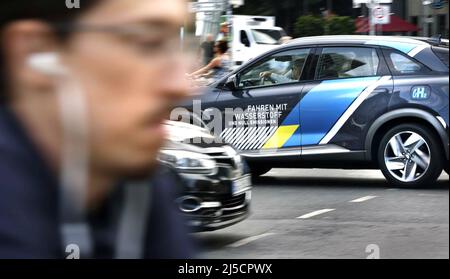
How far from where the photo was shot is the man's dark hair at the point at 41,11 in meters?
1.01

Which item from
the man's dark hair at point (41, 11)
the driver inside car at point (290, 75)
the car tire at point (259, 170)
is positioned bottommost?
the car tire at point (259, 170)

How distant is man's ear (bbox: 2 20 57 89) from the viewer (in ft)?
3.33

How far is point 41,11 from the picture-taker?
39.8 inches

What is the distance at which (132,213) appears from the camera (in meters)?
1.13

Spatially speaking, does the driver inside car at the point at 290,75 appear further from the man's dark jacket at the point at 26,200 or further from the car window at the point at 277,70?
the man's dark jacket at the point at 26,200

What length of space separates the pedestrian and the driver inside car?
719cm

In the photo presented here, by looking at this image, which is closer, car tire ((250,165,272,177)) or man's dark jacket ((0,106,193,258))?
man's dark jacket ((0,106,193,258))

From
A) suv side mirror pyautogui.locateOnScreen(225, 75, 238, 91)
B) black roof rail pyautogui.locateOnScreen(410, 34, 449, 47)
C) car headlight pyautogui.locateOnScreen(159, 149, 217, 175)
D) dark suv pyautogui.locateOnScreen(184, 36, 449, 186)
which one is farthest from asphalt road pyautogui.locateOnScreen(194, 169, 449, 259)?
black roof rail pyautogui.locateOnScreen(410, 34, 449, 47)

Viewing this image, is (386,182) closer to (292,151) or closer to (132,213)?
(292,151)

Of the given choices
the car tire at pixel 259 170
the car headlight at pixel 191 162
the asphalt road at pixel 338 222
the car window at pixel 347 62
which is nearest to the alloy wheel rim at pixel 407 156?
the asphalt road at pixel 338 222

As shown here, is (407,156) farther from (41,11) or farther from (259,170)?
(41,11)

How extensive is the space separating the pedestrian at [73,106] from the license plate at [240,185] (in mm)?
4734

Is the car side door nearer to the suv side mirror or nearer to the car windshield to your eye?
the suv side mirror
